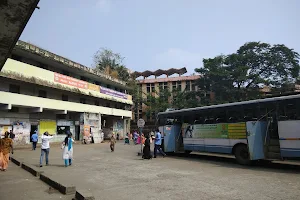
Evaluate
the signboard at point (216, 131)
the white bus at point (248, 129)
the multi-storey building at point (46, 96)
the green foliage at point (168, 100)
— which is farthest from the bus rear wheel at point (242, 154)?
the green foliage at point (168, 100)

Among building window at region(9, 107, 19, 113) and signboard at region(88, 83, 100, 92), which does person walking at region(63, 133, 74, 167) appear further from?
signboard at region(88, 83, 100, 92)

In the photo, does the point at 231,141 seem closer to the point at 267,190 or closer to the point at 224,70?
the point at 267,190

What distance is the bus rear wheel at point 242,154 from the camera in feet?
37.3

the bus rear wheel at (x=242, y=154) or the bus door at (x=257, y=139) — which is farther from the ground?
the bus door at (x=257, y=139)

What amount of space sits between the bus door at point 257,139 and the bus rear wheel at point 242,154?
60 centimetres

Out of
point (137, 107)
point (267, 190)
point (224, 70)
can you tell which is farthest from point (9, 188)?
point (137, 107)

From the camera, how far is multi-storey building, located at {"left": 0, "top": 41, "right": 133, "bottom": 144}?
896 inches

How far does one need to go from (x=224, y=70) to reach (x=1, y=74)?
28997 mm

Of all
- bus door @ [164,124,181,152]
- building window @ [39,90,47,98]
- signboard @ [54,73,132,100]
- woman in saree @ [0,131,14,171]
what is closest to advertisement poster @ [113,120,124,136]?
signboard @ [54,73,132,100]

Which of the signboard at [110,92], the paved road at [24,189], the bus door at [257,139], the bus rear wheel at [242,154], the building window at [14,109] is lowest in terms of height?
the paved road at [24,189]

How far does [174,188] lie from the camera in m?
7.07

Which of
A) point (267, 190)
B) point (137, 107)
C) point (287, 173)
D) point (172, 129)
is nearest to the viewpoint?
point (267, 190)

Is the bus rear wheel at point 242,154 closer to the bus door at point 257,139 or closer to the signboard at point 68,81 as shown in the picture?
the bus door at point 257,139

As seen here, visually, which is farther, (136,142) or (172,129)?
(136,142)
